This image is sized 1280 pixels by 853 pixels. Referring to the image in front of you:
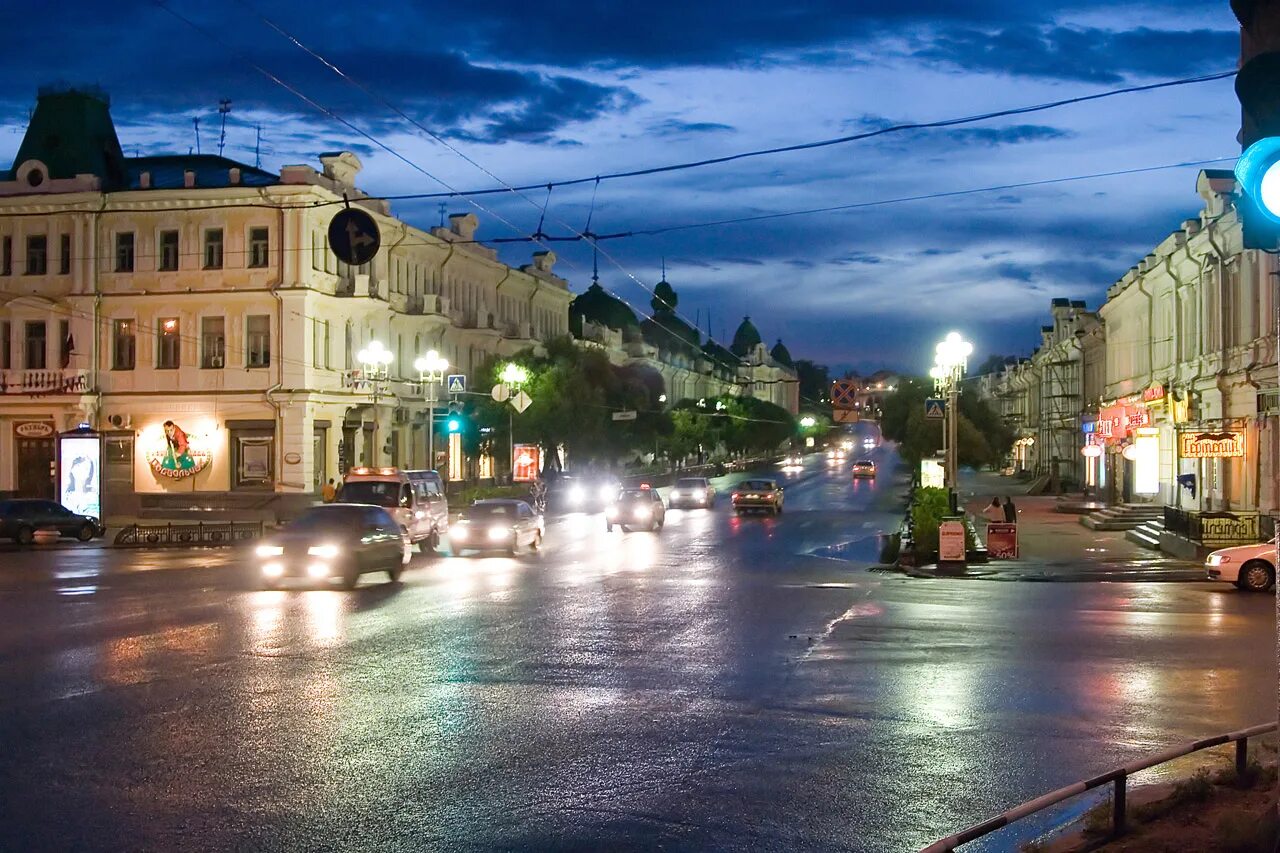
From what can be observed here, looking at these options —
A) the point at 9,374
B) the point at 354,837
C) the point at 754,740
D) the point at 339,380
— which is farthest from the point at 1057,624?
the point at 9,374

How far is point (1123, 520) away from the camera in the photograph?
42.7 meters

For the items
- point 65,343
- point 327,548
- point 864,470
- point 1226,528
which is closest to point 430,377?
point 65,343

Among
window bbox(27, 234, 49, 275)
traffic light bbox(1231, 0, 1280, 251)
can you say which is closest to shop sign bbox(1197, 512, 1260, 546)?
traffic light bbox(1231, 0, 1280, 251)

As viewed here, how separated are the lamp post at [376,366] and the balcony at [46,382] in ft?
34.1

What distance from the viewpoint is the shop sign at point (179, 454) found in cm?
5319

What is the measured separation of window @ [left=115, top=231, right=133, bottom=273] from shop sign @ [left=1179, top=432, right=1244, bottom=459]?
3789cm

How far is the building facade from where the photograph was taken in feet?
170

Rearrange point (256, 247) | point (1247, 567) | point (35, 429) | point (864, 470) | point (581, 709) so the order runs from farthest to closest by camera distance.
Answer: point (864, 470) → point (35, 429) → point (256, 247) → point (1247, 567) → point (581, 709)

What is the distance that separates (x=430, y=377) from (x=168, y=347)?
9870 millimetres

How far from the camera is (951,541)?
29.7 meters

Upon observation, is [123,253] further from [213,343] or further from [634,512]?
[634,512]

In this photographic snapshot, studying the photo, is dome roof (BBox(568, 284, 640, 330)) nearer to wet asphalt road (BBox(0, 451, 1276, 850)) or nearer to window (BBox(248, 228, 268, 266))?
window (BBox(248, 228, 268, 266))

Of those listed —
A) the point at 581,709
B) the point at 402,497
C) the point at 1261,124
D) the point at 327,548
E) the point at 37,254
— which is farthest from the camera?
the point at 37,254

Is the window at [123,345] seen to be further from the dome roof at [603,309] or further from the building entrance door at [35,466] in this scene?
the dome roof at [603,309]
